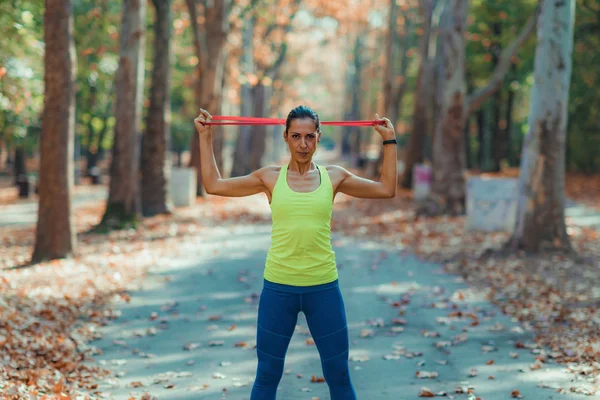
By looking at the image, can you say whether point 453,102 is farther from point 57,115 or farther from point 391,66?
point 391,66

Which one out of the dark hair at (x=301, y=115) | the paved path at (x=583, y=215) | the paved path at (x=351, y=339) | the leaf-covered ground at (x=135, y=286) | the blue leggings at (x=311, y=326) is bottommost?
the paved path at (x=351, y=339)

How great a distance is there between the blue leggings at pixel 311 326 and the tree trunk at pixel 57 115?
8.08 m

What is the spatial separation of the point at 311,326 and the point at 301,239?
507 millimetres

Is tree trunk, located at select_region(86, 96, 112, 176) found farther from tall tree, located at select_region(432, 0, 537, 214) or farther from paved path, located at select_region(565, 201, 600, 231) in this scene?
paved path, located at select_region(565, 201, 600, 231)

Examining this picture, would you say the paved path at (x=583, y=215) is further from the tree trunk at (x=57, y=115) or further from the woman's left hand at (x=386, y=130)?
the woman's left hand at (x=386, y=130)

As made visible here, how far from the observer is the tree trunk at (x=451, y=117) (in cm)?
1897

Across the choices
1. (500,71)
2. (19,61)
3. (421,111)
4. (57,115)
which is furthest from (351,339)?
(421,111)

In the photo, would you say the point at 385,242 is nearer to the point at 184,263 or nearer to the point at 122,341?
the point at 184,263

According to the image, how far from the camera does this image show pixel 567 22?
1224 centimetres

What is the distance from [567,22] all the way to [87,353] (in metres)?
9.07

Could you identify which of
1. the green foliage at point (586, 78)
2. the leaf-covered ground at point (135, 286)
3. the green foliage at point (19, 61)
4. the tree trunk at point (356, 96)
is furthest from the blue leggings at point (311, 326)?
the tree trunk at point (356, 96)

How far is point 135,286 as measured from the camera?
35.7ft

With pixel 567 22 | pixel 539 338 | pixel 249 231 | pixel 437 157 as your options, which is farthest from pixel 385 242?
pixel 539 338

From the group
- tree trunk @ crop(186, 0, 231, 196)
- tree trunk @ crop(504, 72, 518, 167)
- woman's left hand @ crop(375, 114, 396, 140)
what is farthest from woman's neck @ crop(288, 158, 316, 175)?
tree trunk @ crop(504, 72, 518, 167)
